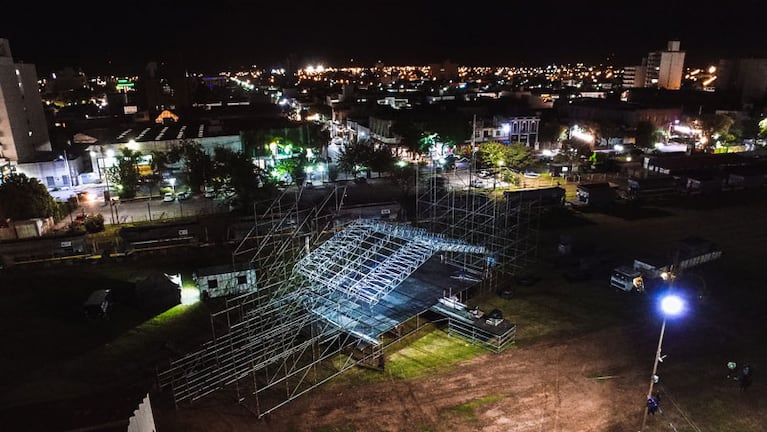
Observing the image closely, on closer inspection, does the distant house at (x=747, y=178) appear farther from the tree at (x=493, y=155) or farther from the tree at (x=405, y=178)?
the tree at (x=405, y=178)

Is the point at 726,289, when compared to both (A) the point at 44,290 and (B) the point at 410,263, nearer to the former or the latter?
(B) the point at 410,263

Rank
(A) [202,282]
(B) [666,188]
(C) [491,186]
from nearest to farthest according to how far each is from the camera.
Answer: (A) [202,282]
(B) [666,188]
(C) [491,186]

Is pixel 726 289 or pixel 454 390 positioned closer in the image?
pixel 454 390

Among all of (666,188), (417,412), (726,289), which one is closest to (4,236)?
(417,412)

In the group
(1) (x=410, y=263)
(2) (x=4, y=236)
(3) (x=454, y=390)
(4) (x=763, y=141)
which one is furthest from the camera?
(4) (x=763, y=141)

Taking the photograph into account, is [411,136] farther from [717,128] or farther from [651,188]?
[717,128]

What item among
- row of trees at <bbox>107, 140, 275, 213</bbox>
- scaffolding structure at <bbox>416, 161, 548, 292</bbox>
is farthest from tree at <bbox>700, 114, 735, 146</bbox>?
row of trees at <bbox>107, 140, 275, 213</bbox>

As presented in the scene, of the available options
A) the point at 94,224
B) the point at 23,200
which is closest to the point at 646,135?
the point at 94,224
